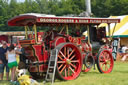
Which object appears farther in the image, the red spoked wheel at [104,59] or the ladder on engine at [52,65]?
the red spoked wheel at [104,59]

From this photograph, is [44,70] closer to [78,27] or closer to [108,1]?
[78,27]

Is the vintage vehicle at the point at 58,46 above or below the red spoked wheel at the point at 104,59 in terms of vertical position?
above

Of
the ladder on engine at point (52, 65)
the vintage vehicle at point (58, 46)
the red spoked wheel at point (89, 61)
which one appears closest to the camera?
the ladder on engine at point (52, 65)

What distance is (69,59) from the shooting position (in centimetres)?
782

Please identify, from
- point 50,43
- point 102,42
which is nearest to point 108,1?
point 102,42

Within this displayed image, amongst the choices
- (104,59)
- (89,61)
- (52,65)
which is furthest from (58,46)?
(104,59)

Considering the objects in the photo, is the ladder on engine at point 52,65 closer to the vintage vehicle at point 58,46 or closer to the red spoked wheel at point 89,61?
the vintage vehicle at point 58,46

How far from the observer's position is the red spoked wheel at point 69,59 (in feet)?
24.9

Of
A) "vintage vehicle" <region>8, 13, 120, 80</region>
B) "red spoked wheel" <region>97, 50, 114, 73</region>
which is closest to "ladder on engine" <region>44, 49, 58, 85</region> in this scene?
"vintage vehicle" <region>8, 13, 120, 80</region>

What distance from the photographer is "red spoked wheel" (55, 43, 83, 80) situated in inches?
298

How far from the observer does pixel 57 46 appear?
7.50 m

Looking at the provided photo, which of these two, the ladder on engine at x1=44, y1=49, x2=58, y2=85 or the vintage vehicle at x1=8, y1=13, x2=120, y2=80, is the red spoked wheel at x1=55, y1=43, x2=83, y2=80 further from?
the ladder on engine at x1=44, y1=49, x2=58, y2=85

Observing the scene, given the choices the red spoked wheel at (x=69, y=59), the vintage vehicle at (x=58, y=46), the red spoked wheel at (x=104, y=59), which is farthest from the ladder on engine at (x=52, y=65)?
the red spoked wheel at (x=104, y=59)

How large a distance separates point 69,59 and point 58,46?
2.23 feet
